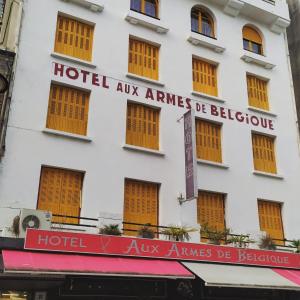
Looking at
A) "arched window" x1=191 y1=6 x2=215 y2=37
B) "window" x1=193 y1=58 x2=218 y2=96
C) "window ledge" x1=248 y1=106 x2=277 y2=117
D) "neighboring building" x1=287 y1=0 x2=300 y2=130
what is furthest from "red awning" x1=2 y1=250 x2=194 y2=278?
"neighboring building" x1=287 y1=0 x2=300 y2=130

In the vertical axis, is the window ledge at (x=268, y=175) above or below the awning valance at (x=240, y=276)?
above

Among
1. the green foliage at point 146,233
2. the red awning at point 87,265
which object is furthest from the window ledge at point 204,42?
the red awning at point 87,265

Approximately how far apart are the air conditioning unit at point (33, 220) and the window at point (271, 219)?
26.0ft

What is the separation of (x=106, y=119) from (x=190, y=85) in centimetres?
384

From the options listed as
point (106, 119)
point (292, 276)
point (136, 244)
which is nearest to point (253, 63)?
point (106, 119)

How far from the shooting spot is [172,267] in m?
11.2

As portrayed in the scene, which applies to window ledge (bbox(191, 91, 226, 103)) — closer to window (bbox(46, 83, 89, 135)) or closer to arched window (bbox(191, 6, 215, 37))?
arched window (bbox(191, 6, 215, 37))

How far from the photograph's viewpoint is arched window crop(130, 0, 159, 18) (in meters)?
16.3

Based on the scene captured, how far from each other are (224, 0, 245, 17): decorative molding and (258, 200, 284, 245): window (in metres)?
8.26

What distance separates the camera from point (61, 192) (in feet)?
40.9

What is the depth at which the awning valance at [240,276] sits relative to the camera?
11125mm

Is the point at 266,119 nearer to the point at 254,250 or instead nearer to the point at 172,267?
the point at 254,250

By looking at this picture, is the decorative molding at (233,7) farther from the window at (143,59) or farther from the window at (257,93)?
the window at (143,59)

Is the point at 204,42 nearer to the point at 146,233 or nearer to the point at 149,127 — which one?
the point at 149,127
